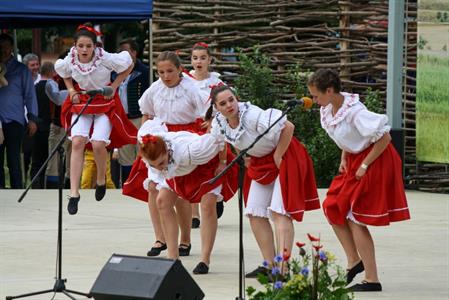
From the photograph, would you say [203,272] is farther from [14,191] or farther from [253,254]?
[14,191]

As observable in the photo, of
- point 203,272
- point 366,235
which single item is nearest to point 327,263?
point 366,235

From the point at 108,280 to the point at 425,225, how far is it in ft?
20.7

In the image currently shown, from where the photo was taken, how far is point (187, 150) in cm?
930

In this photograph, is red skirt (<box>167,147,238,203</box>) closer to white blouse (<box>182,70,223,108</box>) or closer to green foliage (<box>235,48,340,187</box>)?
white blouse (<box>182,70,223,108</box>)

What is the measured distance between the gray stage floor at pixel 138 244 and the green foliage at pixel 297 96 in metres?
1.68

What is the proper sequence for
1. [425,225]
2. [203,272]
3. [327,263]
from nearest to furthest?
[327,263] → [203,272] → [425,225]

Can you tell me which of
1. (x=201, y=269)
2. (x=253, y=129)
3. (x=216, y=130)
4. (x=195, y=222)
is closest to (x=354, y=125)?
(x=253, y=129)

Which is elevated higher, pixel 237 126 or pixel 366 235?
pixel 237 126

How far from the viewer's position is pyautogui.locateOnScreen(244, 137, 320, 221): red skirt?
29.5 ft

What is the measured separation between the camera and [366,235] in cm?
897

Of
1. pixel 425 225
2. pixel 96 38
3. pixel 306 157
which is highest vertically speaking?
pixel 96 38

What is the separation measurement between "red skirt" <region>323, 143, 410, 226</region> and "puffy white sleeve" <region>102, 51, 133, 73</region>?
12.0 ft

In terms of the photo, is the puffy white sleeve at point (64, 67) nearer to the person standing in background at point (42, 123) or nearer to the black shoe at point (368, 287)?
the black shoe at point (368, 287)

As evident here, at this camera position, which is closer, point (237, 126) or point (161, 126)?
point (237, 126)
